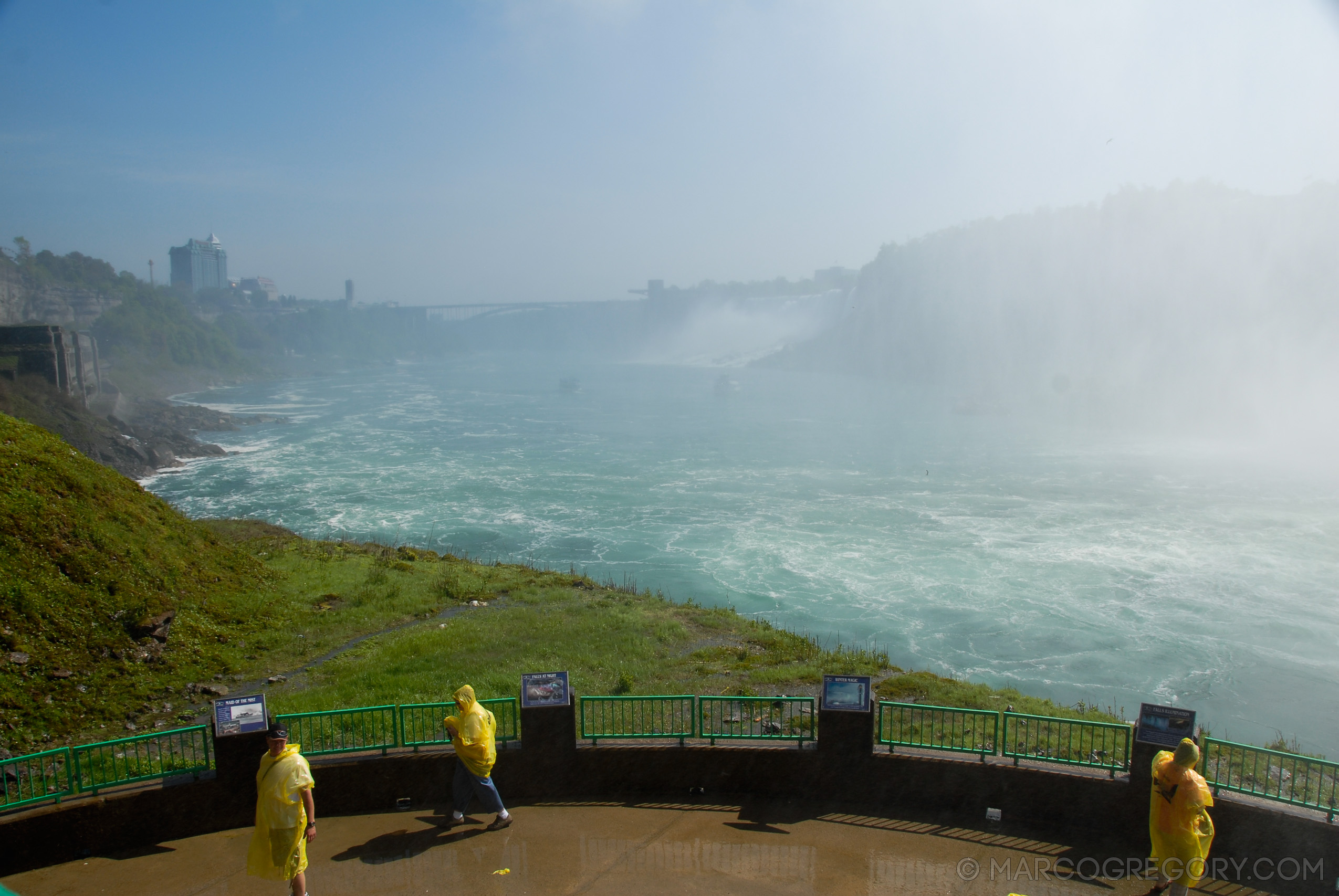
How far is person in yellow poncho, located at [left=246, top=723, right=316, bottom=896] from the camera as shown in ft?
16.9

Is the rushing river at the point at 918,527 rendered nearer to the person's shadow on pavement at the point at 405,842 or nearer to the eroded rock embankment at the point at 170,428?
the eroded rock embankment at the point at 170,428

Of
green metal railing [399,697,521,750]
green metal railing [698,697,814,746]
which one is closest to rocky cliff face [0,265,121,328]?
green metal railing [399,697,521,750]

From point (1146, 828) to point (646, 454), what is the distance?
43.2m

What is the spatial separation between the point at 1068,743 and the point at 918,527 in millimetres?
25198

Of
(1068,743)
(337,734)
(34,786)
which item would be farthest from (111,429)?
(1068,743)

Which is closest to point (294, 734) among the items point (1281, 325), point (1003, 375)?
point (1281, 325)

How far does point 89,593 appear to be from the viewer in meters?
13.2

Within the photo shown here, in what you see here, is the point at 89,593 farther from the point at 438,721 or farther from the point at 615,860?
the point at 615,860

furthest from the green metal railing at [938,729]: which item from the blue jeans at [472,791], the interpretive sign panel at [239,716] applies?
the interpretive sign panel at [239,716]

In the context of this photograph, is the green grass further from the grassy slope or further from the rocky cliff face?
the rocky cliff face

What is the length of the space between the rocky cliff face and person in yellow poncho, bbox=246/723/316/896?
98.6 m

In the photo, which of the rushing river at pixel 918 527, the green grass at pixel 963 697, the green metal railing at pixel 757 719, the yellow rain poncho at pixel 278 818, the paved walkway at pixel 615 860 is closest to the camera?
the yellow rain poncho at pixel 278 818

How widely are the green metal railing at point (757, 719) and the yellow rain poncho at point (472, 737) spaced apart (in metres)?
1.82

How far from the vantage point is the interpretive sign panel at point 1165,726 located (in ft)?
20.9
